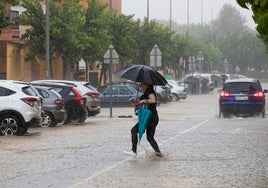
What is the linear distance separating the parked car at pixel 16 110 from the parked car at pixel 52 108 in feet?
9.28

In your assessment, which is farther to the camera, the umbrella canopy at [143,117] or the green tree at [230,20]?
the green tree at [230,20]

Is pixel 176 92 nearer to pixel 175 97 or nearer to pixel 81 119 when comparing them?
pixel 175 97

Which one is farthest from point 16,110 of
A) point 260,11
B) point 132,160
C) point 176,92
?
point 176,92

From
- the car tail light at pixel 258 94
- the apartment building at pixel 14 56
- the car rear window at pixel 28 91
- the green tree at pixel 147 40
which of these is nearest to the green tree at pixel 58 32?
the apartment building at pixel 14 56

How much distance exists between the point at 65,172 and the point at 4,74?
32948mm

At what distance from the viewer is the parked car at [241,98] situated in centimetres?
2702

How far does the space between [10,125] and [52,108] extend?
314 centimetres

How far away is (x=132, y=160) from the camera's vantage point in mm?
12922

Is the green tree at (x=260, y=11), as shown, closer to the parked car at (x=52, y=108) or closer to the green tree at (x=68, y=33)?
the parked car at (x=52, y=108)

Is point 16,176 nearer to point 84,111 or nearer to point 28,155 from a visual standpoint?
point 28,155

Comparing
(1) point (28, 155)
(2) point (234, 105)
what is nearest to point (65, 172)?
(1) point (28, 155)

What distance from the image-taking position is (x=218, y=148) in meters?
15.1

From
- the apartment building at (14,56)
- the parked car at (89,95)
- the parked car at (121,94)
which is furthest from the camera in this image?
the apartment building at (14,56)

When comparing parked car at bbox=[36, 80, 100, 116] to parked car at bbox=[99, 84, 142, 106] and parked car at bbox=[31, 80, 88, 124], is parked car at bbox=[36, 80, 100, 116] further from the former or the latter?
parked car at bbox=[99, 84, 142, 106]
